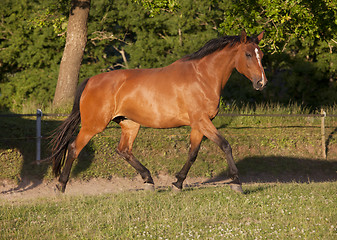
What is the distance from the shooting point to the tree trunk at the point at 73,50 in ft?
44.4

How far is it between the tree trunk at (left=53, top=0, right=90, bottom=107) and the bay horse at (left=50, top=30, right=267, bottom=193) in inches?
216

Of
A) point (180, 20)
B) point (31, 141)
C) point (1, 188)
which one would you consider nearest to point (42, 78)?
point (180, 20)

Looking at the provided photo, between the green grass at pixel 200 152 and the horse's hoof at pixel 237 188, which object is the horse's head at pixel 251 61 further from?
the green grass at pixel 200 152

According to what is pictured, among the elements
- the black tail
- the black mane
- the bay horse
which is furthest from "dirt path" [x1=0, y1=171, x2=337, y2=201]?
the black mane

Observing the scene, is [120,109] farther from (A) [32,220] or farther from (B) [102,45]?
(B) [102,45]

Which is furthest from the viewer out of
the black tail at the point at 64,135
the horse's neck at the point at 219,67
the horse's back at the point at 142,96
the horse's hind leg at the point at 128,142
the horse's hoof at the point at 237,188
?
the horse's hind leg at the point at 128,142

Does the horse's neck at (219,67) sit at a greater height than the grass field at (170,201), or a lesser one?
greater

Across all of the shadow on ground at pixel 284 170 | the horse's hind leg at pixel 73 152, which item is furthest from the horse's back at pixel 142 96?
the shadow on ground at pixel 284 170

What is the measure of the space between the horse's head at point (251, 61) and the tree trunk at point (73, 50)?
7450 mm

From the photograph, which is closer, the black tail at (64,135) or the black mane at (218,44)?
the black mane at (218,44)

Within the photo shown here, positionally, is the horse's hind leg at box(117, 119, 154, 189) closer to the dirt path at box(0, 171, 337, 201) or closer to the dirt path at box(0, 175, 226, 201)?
the dirt path at box(0, 171, 337, 201)

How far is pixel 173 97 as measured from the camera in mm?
7484

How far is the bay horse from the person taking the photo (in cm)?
717

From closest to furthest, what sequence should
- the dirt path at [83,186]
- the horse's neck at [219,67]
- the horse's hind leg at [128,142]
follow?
the horse's neck at [219,67], the horse's hind leg at [128,142], the dirt path at [83,186]
